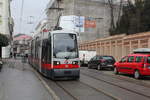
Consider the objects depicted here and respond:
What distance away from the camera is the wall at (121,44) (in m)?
26.6

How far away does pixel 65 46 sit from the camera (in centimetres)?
1512

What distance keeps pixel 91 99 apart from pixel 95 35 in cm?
5535

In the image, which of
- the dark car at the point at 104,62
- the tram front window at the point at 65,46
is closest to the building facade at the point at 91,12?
the dark car at the point at 104,62

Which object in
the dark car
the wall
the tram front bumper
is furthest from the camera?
the wall

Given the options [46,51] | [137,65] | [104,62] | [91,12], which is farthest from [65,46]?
[91,12]

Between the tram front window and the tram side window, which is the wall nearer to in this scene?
the tram front window

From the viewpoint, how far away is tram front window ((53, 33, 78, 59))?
14922 millimetres

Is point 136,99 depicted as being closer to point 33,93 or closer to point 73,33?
point 33,93

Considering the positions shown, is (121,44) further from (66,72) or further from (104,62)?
→ (66,72)

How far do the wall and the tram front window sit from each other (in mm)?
12178

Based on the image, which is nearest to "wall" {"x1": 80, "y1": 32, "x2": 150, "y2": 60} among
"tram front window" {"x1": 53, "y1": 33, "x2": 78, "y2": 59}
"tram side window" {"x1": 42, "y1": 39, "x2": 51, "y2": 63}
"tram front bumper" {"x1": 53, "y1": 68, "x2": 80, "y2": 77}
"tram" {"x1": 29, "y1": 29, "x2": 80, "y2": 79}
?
"tram front window" {"x1": 53, "y1": 33, "x2": 78, "y2": 59}

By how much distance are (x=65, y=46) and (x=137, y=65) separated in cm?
510

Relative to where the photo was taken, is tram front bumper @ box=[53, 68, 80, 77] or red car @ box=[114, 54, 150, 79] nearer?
tram front bumper @ box=[53, 68, 80, 77]

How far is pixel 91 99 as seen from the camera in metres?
9.26
